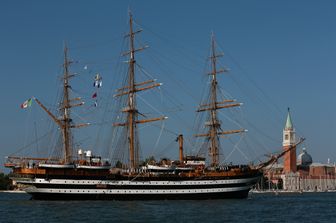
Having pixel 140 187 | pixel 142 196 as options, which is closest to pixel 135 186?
pixel 140 187

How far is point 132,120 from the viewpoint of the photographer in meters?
98.8

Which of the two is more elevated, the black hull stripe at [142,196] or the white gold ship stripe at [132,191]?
the white gold ship stripe at [132,191]

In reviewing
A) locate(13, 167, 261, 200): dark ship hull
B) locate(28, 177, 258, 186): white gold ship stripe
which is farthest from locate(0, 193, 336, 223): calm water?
locate(28, 177, 258, 186): white gold ship stripe

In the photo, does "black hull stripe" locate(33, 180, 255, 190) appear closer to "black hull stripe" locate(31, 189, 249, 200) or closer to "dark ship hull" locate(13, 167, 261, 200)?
"dark ship hull" locate(13, 167, 261, 200)

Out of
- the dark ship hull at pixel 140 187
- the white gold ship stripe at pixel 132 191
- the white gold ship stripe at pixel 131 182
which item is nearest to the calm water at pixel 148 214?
the white gold ship stripe at pixel 132 191

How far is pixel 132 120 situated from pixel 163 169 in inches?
406

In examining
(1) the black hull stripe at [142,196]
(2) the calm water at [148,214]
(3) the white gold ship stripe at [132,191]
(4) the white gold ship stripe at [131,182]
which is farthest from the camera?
(1) the black hull stripe at [142,196]

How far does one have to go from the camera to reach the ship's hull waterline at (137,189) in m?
86.7

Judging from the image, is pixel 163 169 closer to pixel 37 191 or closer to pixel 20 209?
pixel 37 191

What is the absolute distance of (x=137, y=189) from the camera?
91562mm

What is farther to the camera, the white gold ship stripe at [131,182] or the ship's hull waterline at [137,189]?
the ship's hull waterline at [137,189]

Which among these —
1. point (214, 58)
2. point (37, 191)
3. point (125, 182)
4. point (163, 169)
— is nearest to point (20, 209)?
point (37, 191)

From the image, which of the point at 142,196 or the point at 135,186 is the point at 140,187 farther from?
the point at 142,196

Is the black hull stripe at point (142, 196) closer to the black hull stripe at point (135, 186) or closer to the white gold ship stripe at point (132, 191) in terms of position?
the white gold ship stripe at point (132, 191)
